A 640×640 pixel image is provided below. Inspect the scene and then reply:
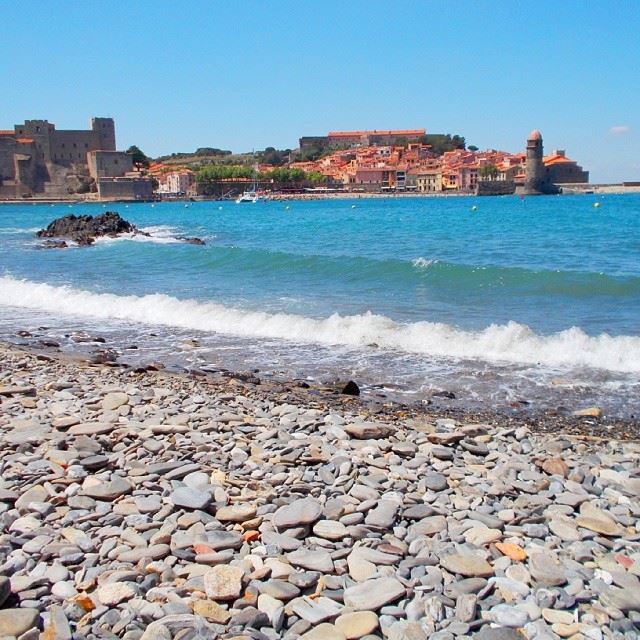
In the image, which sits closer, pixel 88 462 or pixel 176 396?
pixel 88 462

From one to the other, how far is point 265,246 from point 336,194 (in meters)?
114

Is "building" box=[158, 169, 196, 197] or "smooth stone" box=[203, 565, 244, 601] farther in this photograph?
"building" box=[158, 169, 196, 197]

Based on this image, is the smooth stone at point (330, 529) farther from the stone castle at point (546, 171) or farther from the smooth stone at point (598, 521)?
the stone castle at point (546, 171)

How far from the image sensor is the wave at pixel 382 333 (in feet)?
31.7

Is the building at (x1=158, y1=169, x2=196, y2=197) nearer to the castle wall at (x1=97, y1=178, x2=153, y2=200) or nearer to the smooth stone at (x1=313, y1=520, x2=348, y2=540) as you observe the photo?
the castle wall at (x1=97, y1=178, x2=153, y2=200)

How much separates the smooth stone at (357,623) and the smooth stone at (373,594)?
2.3 inches

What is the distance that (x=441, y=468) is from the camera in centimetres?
507

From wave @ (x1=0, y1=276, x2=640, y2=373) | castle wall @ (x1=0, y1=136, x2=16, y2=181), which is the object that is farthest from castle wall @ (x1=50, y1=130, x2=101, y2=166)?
wave @ (x1=0, y1=276, x2=640, y2=373)

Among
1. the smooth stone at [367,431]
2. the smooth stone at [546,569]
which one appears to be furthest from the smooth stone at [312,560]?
the smooth stone at [367,431]

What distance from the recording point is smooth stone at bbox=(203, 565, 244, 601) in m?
3.34

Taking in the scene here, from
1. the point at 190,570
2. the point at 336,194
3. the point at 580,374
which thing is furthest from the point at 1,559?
the point at 336,194

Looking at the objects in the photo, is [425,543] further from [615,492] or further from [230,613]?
[615,492]

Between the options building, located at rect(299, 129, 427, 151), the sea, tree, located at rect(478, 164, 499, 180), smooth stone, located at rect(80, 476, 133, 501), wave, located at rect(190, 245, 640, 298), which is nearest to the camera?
smooth stone, located at rect(80, 476, 133, 501)

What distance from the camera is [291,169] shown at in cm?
15500
